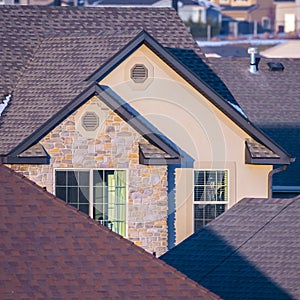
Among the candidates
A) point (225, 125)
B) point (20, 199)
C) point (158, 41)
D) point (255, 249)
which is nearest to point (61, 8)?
point (158, 41)

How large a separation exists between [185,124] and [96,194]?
2.11m

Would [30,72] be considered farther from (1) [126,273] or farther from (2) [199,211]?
(1) [126,273]

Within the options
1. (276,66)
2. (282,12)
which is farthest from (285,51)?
(282,12)

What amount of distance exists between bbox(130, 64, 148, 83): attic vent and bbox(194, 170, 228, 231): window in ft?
6.14

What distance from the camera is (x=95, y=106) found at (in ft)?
89.8

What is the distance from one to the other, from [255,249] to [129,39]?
19.8 ft

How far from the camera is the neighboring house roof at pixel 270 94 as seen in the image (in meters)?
35.7

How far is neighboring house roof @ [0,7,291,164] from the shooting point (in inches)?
1097

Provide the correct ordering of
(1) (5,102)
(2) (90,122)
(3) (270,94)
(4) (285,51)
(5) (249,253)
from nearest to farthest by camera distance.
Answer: (5) (249,253) → (2) (90,122) → (1) (5,102) → (3) (270,94) → (4) (285,51)

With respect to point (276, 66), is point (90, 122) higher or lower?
lower

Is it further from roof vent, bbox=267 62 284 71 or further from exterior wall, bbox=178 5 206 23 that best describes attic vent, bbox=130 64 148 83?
exterior wall, bbox=178 5 206 23

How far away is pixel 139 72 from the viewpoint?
92.7ft

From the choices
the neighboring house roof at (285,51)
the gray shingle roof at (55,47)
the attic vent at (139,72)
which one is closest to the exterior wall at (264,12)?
the neighboring house roof at (285,51)

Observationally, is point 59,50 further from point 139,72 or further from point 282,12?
point 282,12
